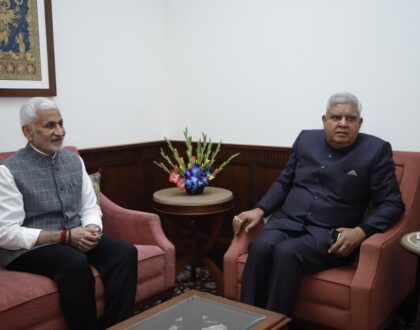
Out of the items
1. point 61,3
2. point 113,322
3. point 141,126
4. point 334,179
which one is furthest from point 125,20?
point 113,322

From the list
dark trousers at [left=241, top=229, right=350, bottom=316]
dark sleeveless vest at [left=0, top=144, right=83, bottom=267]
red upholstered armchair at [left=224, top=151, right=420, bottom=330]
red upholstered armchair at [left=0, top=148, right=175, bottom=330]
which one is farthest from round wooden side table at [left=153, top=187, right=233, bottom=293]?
dark sleeveless vest at [left=0, top=144, right=83, bottom=267]

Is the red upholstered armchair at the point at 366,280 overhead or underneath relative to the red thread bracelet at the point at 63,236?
underneath

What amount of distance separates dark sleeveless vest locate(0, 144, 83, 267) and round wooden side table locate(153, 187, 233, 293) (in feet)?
2.16

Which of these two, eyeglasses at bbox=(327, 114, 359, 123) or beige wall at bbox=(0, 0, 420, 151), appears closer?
eyeglasses at bbox=(327, 114, 359, 123)

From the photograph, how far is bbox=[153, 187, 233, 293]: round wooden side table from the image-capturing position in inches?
111

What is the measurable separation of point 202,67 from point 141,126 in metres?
0.63

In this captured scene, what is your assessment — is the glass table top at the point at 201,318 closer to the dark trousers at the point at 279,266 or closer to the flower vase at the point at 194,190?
the dark trousers at the point at 279,266

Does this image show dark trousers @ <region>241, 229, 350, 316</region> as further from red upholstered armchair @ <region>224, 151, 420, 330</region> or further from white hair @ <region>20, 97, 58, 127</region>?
white hair @ <region>20, 97, 58, 127</region>

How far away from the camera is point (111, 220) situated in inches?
107

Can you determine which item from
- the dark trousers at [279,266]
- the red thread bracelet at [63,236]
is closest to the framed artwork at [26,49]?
the red thread bracelet at [63,236]

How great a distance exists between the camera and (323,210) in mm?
2445

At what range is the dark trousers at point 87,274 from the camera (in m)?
2.04

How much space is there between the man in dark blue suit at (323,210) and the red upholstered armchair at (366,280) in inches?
2.7

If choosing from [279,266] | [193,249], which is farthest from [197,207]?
[279,266]
